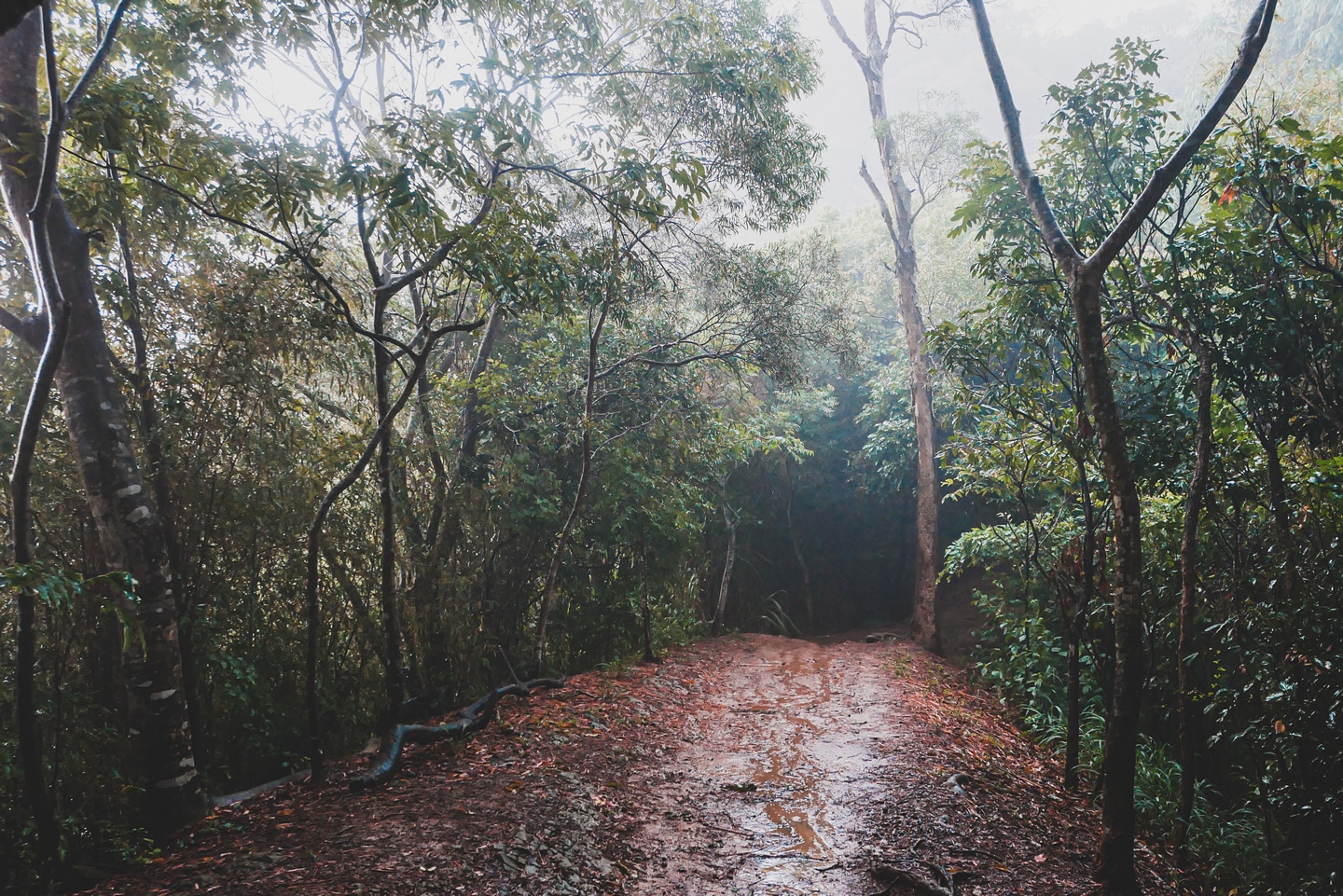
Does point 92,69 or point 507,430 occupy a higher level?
point 92,69

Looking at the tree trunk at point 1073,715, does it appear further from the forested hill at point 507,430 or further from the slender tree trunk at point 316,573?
the slender tree trunk at point 316,573

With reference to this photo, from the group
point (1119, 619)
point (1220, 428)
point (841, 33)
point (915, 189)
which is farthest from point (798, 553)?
point (1119, 619)

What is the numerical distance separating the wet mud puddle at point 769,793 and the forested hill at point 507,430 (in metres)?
0.13

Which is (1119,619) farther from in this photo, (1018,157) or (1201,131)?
(1018,157)

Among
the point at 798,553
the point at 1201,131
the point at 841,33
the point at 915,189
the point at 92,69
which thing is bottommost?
the point at 798,553

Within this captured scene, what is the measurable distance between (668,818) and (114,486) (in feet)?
13.3

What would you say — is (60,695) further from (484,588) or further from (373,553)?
(484,588)

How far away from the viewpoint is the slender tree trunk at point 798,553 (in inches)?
644

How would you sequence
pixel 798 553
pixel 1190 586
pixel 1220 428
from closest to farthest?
pixel 1190 586 < pixel 1220 428 < pixel 798 553

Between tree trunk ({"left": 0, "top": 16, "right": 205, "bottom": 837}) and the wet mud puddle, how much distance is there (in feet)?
9.59

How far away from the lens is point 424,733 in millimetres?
5203

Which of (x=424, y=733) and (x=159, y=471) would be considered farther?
(x=424, y=733)

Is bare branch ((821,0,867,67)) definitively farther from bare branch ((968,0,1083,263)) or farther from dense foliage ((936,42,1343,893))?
bare branch ((968,0,1083,263))

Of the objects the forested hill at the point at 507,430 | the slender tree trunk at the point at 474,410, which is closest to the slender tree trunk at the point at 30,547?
the forested hill at the point at 507,430
